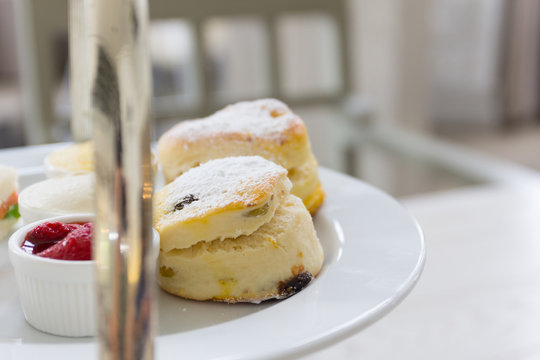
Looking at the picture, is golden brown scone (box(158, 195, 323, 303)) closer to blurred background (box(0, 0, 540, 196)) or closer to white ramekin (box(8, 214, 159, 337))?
white ramekin (box(8, 214, 159, 337))

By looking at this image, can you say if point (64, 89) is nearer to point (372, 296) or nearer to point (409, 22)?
point (409, 22)

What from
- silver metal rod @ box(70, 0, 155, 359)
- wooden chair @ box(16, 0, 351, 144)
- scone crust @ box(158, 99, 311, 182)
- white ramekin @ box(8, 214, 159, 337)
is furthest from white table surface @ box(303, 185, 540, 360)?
wooden chair @ box(16, 0, 351, 144)

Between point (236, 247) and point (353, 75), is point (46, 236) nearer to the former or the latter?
point (236, 247)

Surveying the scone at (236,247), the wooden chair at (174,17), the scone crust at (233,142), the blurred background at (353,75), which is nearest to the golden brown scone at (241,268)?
the scone at (236,247)

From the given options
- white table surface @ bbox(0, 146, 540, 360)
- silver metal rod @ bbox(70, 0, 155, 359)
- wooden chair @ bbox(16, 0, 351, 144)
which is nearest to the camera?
silver metal rod @ bbox(70, 0, 155, 359)

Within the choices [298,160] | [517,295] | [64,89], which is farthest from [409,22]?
[298,160]

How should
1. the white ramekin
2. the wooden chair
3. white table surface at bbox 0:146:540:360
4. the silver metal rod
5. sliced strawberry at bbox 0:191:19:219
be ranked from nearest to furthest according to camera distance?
1. the silver metal rod
2. the white ramekin
3. sliced strawberry at bbox 0:191:19:219
4. white table surface at bbox 0:146:540:360
5. the wooden chair

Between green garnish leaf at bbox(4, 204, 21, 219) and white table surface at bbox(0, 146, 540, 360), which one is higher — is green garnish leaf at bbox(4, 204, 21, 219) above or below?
above

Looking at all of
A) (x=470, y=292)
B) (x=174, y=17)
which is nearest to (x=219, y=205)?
(x=470, y=292)
